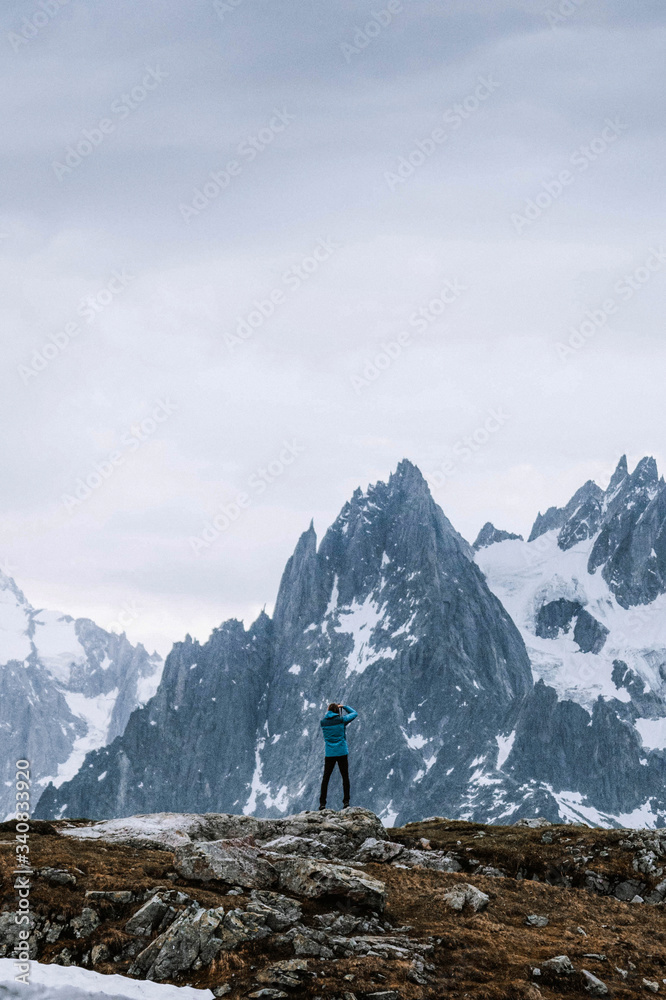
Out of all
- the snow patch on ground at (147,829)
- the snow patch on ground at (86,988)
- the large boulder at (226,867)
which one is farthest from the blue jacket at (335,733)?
the snow patch on ground at (86,988)

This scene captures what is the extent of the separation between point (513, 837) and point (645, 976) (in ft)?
44.5

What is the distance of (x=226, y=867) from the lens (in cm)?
2020

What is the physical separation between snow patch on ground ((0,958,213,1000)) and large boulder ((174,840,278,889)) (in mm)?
4849

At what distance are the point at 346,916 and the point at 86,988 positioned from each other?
5703 millimetres

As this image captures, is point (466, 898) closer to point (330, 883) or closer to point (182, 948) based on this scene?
point (330, 883)

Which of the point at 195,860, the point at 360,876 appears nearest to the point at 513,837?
the point at 360,876

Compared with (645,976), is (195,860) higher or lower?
higher

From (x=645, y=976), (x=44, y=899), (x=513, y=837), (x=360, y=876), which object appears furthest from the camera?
(x=513, y=837)

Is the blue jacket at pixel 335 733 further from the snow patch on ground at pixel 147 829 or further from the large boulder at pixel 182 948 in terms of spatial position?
the large boulder at pixel 182 948

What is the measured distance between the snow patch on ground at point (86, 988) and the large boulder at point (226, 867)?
485 cm

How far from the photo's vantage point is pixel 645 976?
A: 1596 centimetres

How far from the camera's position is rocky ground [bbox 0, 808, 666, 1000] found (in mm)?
15156

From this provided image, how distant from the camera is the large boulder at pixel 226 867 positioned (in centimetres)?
1989

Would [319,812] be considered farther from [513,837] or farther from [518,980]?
[518,980]
